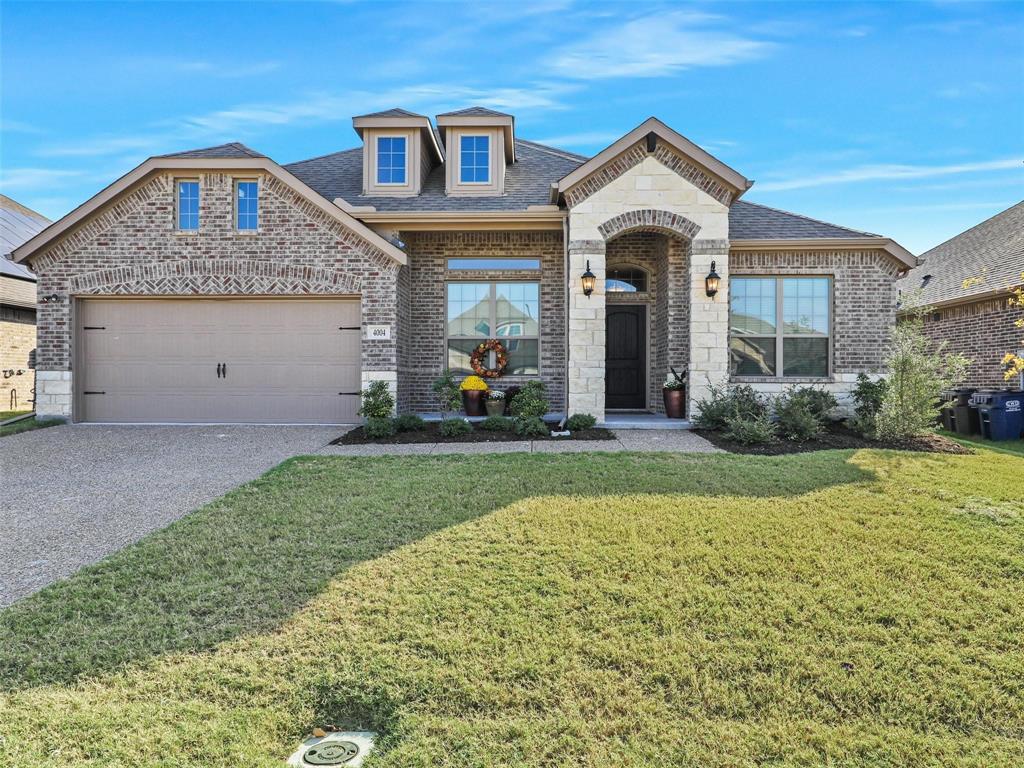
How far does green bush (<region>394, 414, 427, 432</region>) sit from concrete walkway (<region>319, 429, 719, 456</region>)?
983mm

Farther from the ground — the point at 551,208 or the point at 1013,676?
the point at 551,208

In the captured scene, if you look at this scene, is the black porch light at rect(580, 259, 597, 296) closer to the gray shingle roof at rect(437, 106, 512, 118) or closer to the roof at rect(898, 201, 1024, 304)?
the gray shingle roof at rect(437, 106, 512, 118)

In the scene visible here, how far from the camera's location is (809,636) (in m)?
2.94

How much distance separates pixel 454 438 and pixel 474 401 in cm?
206

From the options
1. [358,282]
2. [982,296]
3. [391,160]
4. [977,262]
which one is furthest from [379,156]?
[977,262]

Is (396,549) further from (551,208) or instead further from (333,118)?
(333,118)

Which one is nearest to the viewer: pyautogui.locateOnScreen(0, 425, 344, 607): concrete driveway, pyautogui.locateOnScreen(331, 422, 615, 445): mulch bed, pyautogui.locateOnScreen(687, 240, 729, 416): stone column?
pyautogui.locateOnScreen(0, 425, 344, 607): concrete driveway

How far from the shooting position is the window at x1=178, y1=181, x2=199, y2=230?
33.9ft

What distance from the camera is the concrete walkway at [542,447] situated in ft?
25.1

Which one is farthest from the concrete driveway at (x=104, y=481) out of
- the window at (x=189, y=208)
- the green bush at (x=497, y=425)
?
the window at (x=189, y=208)

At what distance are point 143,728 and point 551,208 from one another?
9.63 metres

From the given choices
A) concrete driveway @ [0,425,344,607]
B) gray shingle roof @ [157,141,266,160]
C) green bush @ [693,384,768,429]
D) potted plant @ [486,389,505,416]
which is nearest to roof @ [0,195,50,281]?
gray shingle roof @ [157,141,266,160]

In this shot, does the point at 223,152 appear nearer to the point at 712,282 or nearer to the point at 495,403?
the point at 495,403

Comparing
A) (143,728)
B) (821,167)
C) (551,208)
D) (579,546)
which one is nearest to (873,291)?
(821,167)
